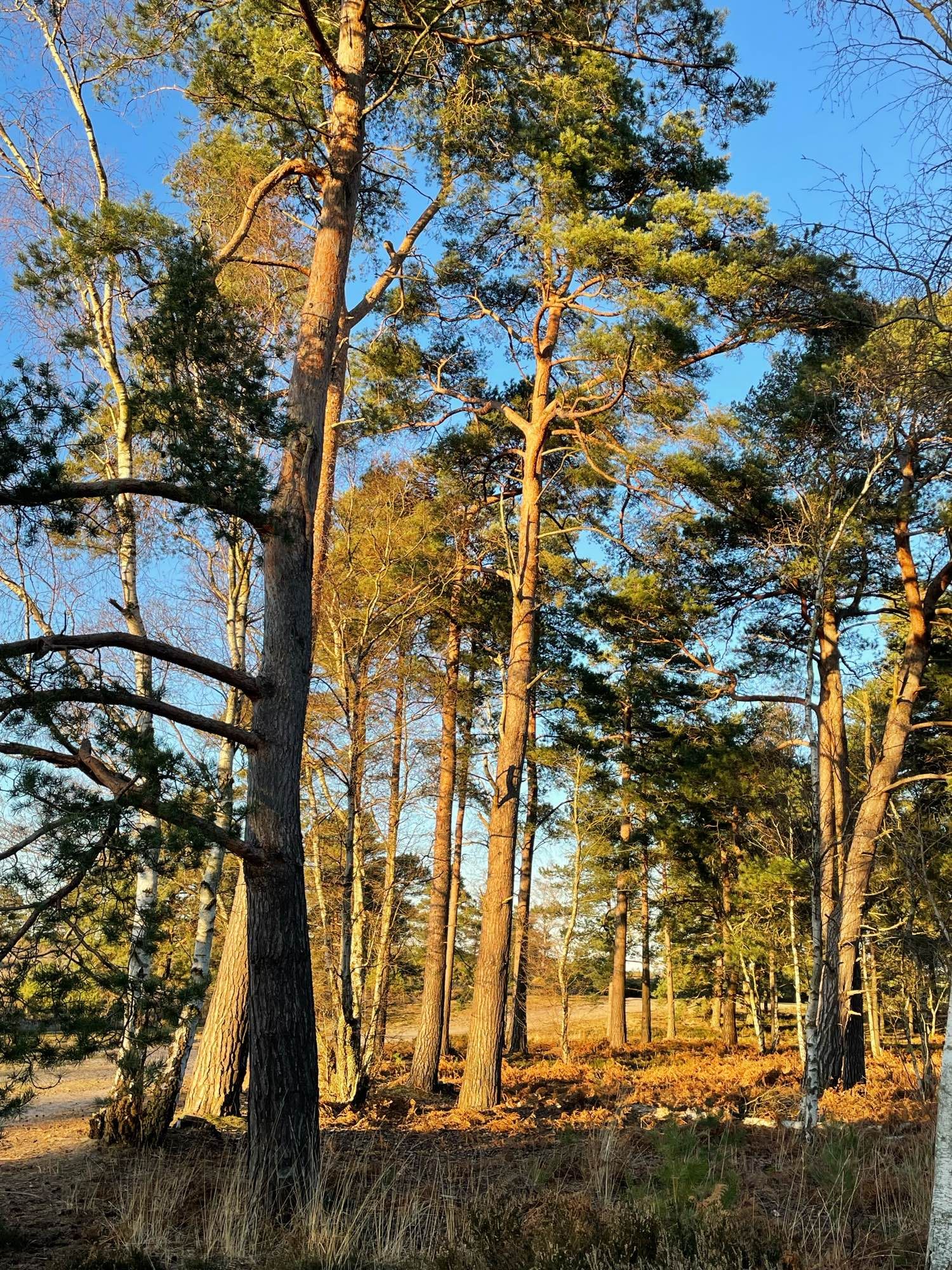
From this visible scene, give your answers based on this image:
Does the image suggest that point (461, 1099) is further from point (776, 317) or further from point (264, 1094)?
point (776, 317)

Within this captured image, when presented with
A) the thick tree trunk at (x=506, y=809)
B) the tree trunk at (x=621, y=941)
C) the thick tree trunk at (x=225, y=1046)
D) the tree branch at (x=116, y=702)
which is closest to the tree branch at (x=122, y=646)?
the tree branch at (x=116, y=702)

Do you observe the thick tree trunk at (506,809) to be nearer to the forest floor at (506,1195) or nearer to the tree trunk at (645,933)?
the forest floor at (506,1195)

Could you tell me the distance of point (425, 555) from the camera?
45.5ft

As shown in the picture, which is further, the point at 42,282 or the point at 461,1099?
the point at 461,1099

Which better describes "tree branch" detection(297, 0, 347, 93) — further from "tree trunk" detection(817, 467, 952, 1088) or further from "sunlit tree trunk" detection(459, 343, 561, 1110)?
"tree trunk" detection(817, 467, 952, 1088)

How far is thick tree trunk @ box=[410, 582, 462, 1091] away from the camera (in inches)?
586

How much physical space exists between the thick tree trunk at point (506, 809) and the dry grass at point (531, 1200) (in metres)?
1.41

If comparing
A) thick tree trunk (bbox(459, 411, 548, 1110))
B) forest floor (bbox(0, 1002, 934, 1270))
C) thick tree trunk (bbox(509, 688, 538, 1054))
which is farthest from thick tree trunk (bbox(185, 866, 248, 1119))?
thick tree trunk (bbox(509, 688, 538, 1054))

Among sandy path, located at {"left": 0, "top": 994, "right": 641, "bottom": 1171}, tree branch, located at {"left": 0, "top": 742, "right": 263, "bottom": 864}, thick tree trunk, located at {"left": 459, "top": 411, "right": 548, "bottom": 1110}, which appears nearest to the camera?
tree branch, located at {"left": 0, "top": 742, "right": 263, "bottom": 864}

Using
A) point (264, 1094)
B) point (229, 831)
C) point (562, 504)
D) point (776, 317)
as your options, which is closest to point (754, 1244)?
point (264, 1094)

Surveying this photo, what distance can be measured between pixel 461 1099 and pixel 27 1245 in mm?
6913

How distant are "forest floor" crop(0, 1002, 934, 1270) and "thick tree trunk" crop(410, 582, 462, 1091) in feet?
15.1

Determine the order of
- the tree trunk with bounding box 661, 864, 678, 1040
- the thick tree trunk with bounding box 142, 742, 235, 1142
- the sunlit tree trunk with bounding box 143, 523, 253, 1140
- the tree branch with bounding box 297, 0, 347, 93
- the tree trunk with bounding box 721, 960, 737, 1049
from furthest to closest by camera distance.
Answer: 1. the tree trunk with bounding box 661, 864, 678, 1040
2. the tree trunk with bounding box 721, 960, 737, 1049
3. the thick tree trunk with bounding box 142, 742, 235, 1142
4. the tree branch with bounding box 297, 0, 347, 93
5. the sunlit tree trunk with bounding box 143, 523, 253, 1140

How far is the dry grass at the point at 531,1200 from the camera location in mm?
4367
